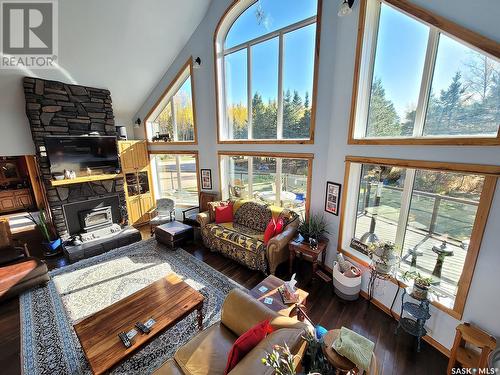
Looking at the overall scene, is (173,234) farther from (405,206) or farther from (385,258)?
(405,206)

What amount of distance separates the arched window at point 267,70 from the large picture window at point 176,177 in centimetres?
169

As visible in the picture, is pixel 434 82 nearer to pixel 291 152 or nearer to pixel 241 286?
pixel 291 152

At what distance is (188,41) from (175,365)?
19.8ft

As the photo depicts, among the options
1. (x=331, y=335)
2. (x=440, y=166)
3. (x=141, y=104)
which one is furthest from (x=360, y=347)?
(x=141, y=104)

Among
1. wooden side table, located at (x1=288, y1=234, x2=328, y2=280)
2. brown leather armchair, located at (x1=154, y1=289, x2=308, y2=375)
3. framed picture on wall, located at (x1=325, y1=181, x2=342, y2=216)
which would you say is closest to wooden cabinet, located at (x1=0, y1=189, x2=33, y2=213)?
brown leather armchair, located at (x1=154, y1=289, x2=308, y2=375)

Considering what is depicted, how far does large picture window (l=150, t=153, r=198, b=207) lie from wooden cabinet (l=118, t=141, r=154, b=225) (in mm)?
306

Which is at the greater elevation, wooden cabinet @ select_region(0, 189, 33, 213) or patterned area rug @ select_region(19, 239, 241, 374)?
wooden cabinet @ select_region(0, 189, 33, 213)

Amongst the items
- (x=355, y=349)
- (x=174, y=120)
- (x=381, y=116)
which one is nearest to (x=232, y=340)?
(x=355, y=349)

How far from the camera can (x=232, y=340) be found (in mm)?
1929

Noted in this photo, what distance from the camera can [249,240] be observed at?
3746 millimetres

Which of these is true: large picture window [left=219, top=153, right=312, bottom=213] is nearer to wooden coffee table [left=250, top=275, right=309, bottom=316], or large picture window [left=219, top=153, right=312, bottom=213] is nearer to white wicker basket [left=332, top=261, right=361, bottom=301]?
white wicker basket [left=332, top=261, right=361, bottom=301]

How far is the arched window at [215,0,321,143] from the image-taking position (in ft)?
11.7

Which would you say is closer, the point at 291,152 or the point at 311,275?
the point at 311,275

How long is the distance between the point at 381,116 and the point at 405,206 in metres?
1.23
